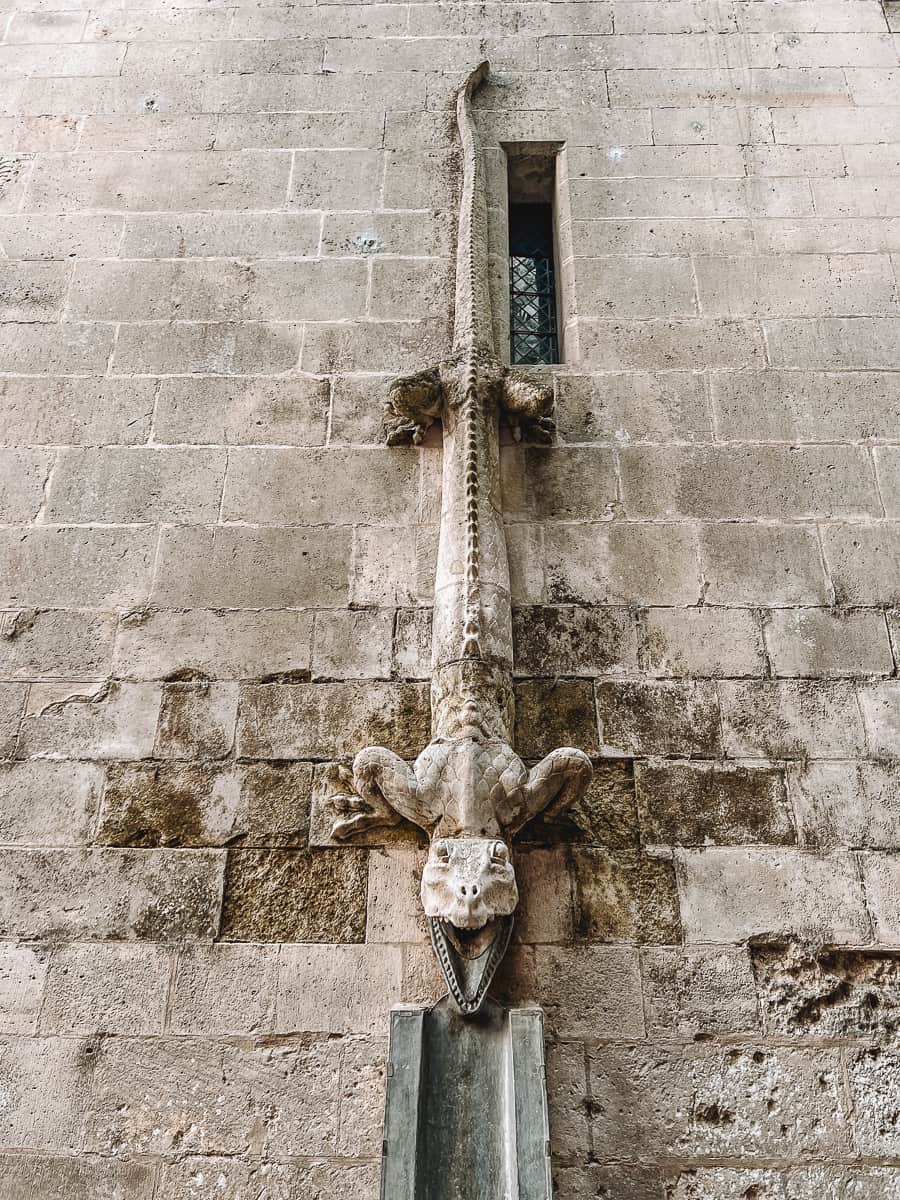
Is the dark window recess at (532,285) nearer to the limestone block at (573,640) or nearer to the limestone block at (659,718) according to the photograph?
the limestone block at (573,640)

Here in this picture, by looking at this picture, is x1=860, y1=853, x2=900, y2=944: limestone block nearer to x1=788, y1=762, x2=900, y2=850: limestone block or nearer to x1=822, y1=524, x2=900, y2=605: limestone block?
x1=788, y1=762, x2=900, y2=850: limestone block

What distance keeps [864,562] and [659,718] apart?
3.94ft

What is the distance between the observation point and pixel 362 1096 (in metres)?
3.06

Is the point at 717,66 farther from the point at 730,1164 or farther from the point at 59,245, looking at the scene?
the point at 730,1164

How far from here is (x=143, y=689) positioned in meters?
3.79

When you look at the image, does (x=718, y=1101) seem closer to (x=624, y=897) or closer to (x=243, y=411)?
(x=624, y=897)

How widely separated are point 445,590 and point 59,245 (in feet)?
9.89

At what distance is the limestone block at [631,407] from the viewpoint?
4.36m

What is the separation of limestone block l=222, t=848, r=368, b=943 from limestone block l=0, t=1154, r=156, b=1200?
0.75 metres

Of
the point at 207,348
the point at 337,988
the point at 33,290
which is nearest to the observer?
the point at 337,988

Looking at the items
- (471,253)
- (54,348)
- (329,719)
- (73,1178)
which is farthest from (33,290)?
(73,1178)

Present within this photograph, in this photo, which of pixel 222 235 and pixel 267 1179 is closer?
pixel 267 1179

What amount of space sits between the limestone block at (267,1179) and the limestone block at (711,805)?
147 centimetres

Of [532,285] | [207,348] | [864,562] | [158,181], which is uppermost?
[158,181]
